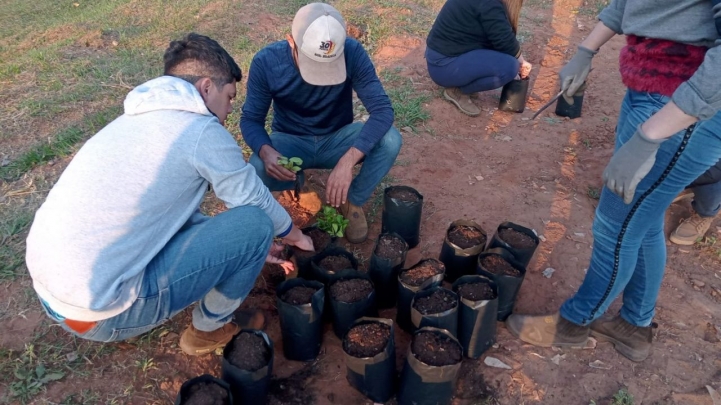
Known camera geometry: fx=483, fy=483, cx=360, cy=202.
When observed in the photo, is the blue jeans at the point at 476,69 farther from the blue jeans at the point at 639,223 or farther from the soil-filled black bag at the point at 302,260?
the blue jeans at the point at 639,223

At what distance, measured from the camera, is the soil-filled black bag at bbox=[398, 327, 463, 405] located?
1907mm

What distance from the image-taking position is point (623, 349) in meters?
2.27

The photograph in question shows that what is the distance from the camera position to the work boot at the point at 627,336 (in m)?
2.22

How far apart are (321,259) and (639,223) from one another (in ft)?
5.02

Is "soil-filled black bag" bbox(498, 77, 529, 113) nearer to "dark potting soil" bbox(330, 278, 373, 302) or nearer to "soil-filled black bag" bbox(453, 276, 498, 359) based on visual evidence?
"soil-filled black bag" bbox(453, 276, 498, 359)

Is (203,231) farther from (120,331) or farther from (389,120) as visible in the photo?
(389,120)

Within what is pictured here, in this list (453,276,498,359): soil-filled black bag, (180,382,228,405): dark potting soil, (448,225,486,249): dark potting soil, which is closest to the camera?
(180,382,228,405): dark potting soil

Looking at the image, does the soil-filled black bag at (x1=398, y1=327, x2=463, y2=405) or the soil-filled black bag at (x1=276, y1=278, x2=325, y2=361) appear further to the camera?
the soil-filled black bag at (x1=276, y1=278, x2=325, y2=361)

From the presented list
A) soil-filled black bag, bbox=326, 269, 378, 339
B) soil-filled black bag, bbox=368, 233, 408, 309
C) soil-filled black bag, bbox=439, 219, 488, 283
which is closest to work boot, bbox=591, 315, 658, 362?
soil-filled black bag, bbox=439, 219, 488, 283

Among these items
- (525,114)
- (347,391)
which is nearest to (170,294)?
(347,391)

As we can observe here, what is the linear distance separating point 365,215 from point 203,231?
149 cm

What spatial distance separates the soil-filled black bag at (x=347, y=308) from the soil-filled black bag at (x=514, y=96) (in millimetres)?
2846

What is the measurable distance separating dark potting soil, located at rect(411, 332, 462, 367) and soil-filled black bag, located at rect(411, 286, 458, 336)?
0.06 meters

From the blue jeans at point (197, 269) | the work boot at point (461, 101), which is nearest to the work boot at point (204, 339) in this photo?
the blue jeans at point (197, 269)
